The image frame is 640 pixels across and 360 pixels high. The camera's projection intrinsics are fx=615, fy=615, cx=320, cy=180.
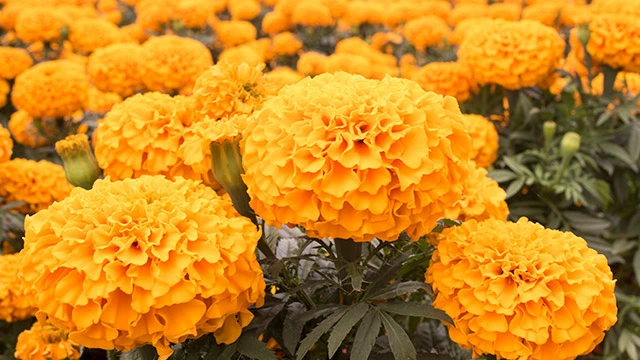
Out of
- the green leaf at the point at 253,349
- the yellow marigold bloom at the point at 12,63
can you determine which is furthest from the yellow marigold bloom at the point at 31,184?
the green leaf at the point at 253,349

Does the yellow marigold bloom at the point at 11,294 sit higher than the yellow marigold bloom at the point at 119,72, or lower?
lower

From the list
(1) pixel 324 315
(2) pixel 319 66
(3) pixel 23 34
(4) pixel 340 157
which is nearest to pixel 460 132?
(4) pixel 340 157

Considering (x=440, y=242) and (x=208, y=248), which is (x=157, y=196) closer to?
(x=208, y=248)

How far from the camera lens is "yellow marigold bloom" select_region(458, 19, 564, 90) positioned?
2311 mm

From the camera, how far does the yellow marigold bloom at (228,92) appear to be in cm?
137

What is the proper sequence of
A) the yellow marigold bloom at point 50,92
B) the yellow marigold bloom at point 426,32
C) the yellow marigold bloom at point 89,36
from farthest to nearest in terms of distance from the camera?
the yellow marigold bloom at point 426,32, the yellow marigold bloom at point 89,36, the yellow marigold bloom at point 50,92

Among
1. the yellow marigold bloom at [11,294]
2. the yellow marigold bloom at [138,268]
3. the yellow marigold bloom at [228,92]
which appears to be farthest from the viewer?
the yellow marigold bloom at [11,294]

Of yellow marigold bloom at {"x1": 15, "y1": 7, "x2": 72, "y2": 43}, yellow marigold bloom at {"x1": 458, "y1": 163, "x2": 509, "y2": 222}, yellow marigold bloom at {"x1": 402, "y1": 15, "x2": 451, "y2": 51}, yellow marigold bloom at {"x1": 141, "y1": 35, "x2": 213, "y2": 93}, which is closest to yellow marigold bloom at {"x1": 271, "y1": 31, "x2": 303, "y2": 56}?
yellow marigold bloom at {"x1": 402, "y1": 15, "x2": 451, "y2": 51}

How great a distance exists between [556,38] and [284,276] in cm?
163

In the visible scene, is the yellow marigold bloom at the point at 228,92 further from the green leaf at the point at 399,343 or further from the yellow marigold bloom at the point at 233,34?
the yellow marigold bloom at the point at 233,34

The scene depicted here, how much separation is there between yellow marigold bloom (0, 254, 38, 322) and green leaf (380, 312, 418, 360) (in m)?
1.11

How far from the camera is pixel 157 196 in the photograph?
1136 mm

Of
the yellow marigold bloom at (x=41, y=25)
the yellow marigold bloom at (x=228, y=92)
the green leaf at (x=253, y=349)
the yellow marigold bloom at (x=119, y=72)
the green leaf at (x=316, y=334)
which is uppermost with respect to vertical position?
the yellow marigold bloom at (x=228, y=92)

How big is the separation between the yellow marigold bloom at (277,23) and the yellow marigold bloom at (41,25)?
1.49m
